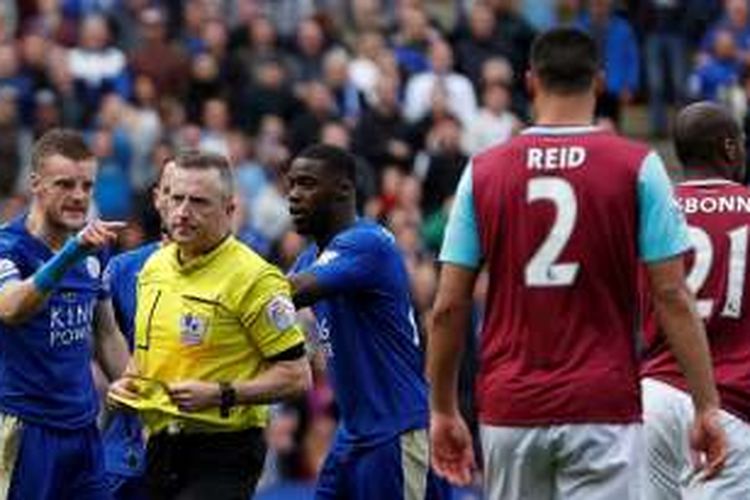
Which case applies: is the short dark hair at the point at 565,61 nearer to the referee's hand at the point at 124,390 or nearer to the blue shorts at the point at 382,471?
the referee's hand at the point at 124,390

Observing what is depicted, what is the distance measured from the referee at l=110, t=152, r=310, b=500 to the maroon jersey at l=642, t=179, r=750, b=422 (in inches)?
68.2

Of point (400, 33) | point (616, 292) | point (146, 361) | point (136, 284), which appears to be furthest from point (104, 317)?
point (400, 33)

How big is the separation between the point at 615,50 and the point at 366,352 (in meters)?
12.9

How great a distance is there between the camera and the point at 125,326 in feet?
39.5

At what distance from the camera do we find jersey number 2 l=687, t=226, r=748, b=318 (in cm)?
1082

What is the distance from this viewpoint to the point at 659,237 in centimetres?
914

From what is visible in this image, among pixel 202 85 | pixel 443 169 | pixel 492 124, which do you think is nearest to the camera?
pixel 443 169

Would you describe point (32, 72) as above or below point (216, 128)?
above

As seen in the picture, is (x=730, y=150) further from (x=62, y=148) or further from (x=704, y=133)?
(x=62, y=148)

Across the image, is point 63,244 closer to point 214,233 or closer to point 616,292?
point 214,233

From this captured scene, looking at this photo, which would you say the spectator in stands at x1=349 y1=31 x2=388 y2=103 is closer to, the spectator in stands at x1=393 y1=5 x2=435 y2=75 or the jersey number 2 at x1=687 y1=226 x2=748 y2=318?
the spectator in stands at x1=393 y1=5 x2=435 y2=75

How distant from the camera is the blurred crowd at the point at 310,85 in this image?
21781 mm

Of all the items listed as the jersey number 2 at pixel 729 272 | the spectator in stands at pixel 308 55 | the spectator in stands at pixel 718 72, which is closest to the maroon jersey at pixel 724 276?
the jersey number 2 at pixel 729 272

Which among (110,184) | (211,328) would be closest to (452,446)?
(211,328)
